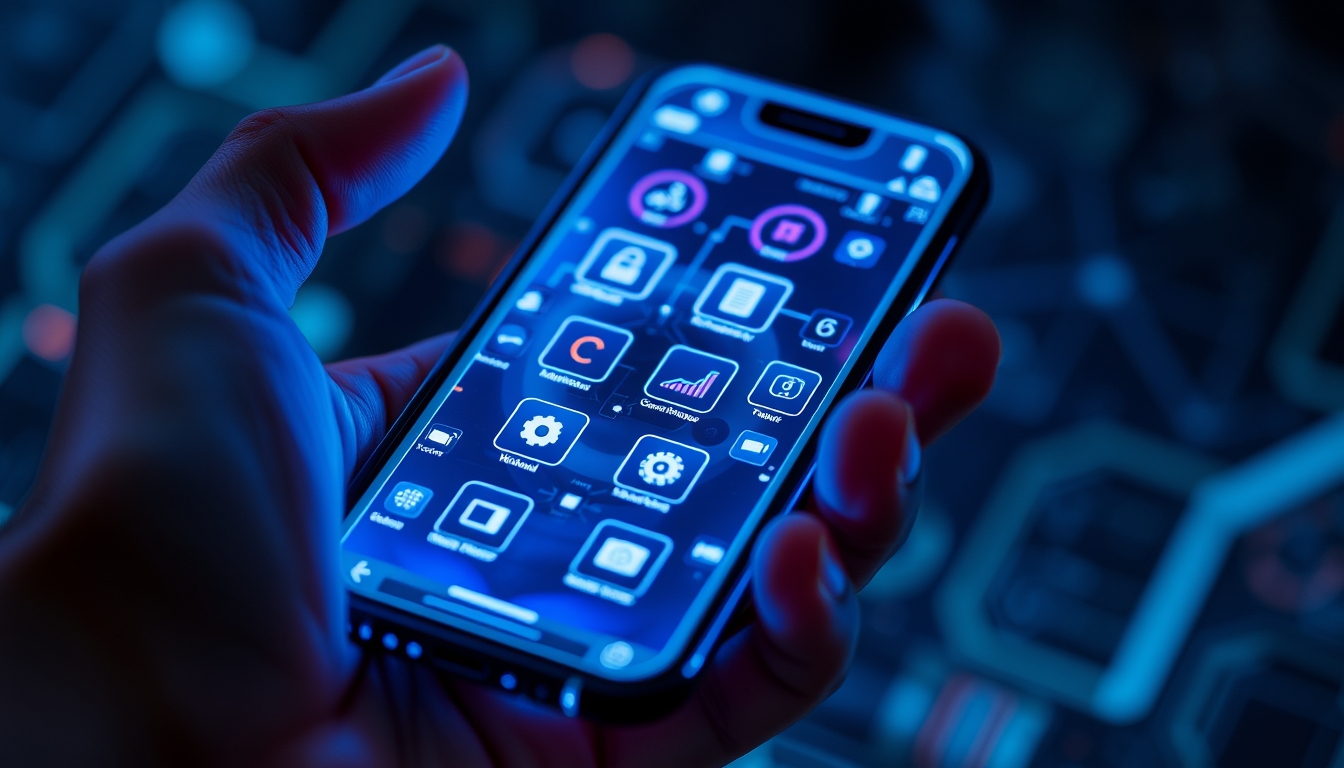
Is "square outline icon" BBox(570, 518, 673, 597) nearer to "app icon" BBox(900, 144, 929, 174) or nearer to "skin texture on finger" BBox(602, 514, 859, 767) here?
"skin texture on finger" BBox(602, 514, 859, 767)

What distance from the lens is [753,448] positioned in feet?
1.99

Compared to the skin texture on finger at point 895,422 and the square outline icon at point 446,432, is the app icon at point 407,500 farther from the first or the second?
the skin texture on finger at point 895,422

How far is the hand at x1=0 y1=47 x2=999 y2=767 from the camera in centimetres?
50

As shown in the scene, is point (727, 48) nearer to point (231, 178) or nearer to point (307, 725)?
point (231, 178)

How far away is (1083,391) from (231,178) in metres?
0.61

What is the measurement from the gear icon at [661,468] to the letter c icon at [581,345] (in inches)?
3.0

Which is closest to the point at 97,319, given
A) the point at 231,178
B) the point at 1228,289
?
the point at 231,178

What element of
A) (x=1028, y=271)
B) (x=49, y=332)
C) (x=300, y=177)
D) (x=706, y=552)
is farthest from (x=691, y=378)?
(x=49, y=332)

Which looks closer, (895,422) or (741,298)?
(895,422)

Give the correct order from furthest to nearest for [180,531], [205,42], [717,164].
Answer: [205,42], [717,164], [180,531]

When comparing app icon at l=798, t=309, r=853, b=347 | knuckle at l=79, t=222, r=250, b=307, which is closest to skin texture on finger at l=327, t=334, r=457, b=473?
knuckle at l=79, t=222, r=250, b=307

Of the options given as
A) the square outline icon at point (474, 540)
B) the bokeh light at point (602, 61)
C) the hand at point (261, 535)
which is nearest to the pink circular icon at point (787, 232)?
the hand at point (261, 535)

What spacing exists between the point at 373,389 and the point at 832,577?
32cm

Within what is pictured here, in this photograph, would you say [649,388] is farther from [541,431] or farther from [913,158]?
[913,158]
